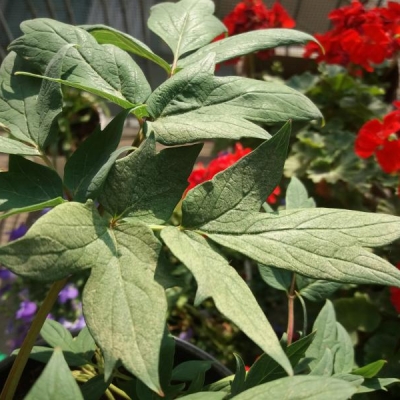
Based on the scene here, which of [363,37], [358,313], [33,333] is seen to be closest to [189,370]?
[33,333]

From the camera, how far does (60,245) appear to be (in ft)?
0.99

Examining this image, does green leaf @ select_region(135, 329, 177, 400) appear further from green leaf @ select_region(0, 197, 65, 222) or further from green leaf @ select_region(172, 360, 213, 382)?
green leaf @ select_region(0, 197, 65, 222)

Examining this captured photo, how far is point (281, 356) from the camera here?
0.30m

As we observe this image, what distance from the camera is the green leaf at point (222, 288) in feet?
0.99

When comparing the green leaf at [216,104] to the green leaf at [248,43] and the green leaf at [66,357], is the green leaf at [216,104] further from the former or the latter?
the green leaf at [66,357]

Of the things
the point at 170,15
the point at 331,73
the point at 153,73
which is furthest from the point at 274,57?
the point at 170,15

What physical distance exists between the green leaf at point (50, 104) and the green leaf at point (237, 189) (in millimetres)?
124

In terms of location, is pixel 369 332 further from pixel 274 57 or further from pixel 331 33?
pixel 274 57

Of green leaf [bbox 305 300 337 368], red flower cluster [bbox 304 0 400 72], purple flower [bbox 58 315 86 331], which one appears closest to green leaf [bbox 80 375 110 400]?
green leaf [bbox 305 300 337 368]

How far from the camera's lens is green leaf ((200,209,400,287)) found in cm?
33

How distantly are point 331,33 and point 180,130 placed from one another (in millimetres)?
1146

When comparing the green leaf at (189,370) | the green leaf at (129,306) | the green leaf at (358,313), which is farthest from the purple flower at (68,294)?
the green leaf at (129,306)

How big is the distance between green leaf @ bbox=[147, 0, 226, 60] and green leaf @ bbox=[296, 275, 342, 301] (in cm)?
29

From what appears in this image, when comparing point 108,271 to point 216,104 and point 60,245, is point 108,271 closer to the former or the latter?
point 60,245
